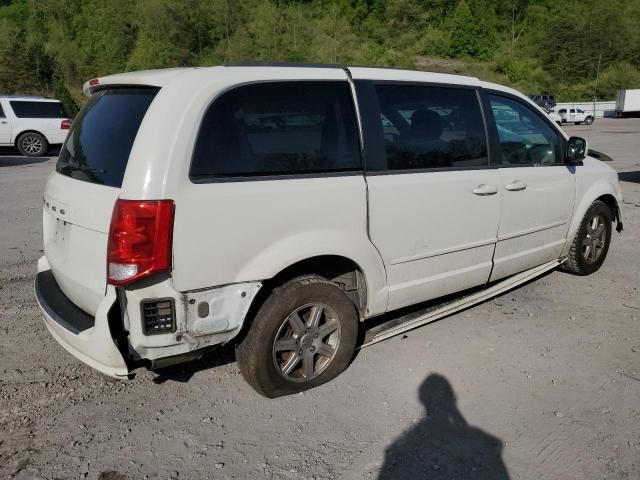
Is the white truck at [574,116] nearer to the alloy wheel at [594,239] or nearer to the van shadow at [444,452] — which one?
the alloy wheel at [594,239]

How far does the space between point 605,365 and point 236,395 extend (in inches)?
93.7

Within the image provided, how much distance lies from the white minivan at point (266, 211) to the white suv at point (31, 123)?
13496mm

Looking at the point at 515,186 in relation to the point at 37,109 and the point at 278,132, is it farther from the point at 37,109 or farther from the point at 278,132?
the point at 37,109

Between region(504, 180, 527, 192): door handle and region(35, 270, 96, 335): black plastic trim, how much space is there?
9.53 feet

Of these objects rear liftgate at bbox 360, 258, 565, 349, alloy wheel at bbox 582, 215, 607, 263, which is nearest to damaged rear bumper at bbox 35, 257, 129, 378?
rear liftgate at bbox 360, 258, 565, 349

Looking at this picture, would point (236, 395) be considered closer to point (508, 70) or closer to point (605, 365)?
point (605, 365)

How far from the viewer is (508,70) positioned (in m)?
82.4

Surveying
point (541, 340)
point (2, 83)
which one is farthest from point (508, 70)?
point (541, 340)

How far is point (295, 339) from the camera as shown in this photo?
325 cm

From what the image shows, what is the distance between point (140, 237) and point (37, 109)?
1488 cm

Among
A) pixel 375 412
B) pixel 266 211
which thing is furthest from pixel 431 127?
pixel 375 412

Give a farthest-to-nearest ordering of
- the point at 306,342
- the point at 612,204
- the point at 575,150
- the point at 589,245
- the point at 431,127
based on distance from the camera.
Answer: the point at 612,204 < the point at 589,245 < the point at 575,150 < the point at 431,127 < the point at 306,342

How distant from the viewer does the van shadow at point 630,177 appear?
11.2 m

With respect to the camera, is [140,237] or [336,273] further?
[336,273]
